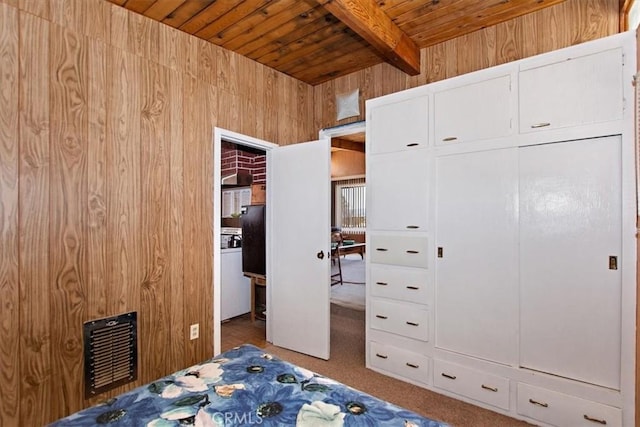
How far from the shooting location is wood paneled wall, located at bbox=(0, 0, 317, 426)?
1853mm

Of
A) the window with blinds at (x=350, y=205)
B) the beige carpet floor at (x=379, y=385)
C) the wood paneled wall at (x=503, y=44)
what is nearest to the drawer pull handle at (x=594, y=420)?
the beige carpet floor at (x=379, y=385)

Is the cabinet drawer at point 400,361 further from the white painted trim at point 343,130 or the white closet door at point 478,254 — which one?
the white painted trim at point 343,130

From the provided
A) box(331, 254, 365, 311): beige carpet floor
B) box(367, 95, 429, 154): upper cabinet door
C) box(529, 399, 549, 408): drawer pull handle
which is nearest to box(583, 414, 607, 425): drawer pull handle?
box(529, 399, 549, 408): drawer pull handle

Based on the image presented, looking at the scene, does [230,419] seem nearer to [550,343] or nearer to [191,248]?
[191,248]

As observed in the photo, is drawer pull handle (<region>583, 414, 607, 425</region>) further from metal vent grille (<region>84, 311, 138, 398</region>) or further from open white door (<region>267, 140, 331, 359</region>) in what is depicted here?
metal vent grille (<region>84, 311, 138, 398</region>)

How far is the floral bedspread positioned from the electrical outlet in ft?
4.17

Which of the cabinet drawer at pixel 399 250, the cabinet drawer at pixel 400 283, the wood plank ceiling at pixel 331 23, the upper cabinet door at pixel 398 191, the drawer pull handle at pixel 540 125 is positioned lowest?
the cabinet drawer at pixel 400 283

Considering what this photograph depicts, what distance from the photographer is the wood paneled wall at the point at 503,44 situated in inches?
88.5

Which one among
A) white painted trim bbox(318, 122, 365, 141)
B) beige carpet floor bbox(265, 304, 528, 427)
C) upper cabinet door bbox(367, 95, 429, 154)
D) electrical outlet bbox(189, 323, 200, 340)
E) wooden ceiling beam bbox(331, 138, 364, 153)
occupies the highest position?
wooden ceiling beam bbox(331, 138, 364, 153)

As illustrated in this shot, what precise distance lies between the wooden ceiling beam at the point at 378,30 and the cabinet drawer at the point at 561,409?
255 cm

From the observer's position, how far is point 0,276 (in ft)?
5.90

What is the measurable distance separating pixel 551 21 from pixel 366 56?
1.46m

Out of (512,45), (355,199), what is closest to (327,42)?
(512,45)

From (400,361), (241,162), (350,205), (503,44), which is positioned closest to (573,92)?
(503,44)
